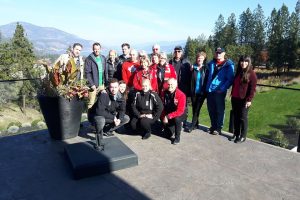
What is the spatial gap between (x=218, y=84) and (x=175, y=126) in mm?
1012

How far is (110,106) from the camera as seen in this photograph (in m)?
4.67

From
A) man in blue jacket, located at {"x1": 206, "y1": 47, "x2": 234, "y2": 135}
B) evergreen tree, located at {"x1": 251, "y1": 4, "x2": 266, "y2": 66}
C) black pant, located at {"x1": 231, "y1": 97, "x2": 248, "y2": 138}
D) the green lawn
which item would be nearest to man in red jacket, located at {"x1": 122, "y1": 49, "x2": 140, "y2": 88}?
man in blue jacket, located at {"x1": 206, "y1": 47, "x2": 234, "y2": 135}

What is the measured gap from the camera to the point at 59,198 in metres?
2.91

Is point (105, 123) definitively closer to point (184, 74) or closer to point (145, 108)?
point (145, 108)

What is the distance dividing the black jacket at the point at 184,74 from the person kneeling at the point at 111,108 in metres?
1.17

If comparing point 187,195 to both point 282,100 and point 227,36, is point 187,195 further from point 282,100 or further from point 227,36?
point 227,36

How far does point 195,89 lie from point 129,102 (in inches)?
45.8

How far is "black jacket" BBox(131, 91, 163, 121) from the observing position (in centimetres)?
477

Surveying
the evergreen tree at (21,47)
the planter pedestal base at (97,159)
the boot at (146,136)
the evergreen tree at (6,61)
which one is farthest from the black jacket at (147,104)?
the evergreen tree at (21,47)

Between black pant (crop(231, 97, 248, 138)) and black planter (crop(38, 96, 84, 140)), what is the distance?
2431 millimetres

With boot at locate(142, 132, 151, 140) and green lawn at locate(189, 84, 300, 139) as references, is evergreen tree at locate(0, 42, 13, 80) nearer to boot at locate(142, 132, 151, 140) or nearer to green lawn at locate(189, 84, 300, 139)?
green lawn at locate(189, 84, 300, 139)

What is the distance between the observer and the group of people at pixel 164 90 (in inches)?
179

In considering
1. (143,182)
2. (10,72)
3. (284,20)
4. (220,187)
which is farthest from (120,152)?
(284,20)

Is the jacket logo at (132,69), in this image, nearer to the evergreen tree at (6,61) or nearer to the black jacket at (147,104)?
the black jacket at (147,104)
